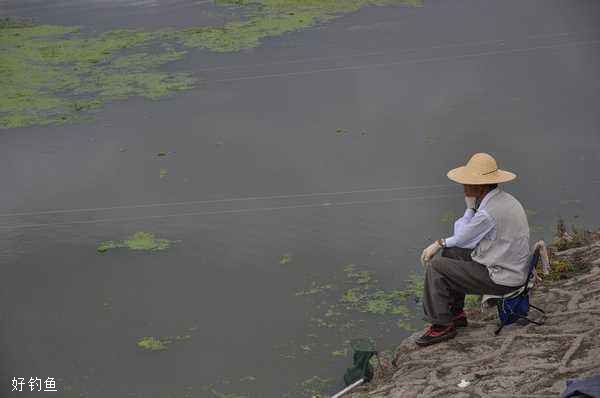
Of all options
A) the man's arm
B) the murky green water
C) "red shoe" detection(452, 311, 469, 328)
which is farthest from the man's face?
the murky green water

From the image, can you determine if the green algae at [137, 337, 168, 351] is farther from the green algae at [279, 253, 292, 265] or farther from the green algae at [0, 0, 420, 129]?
the green algae at [0, 0, 420, 129]

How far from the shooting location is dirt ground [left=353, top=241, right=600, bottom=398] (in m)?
5.66

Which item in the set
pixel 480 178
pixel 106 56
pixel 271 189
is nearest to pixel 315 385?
pixel 480 178

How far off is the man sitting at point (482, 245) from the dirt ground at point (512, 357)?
12.2 inches

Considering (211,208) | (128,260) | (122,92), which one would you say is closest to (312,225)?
(211,208)

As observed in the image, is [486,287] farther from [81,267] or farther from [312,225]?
[81,267]

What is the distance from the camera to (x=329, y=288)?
309 inches

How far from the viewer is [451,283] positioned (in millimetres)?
6246

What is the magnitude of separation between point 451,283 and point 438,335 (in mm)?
402

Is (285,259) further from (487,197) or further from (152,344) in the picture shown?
(487,197)

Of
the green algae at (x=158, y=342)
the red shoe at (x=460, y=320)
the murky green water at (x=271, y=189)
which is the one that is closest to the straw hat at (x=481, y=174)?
the red shoe at (x=460, y=320)

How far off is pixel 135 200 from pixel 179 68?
14.2ft

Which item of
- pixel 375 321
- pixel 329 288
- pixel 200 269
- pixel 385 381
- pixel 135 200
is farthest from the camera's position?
pixel 135 200

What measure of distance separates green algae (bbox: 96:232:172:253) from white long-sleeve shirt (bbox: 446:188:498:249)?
3.37m
